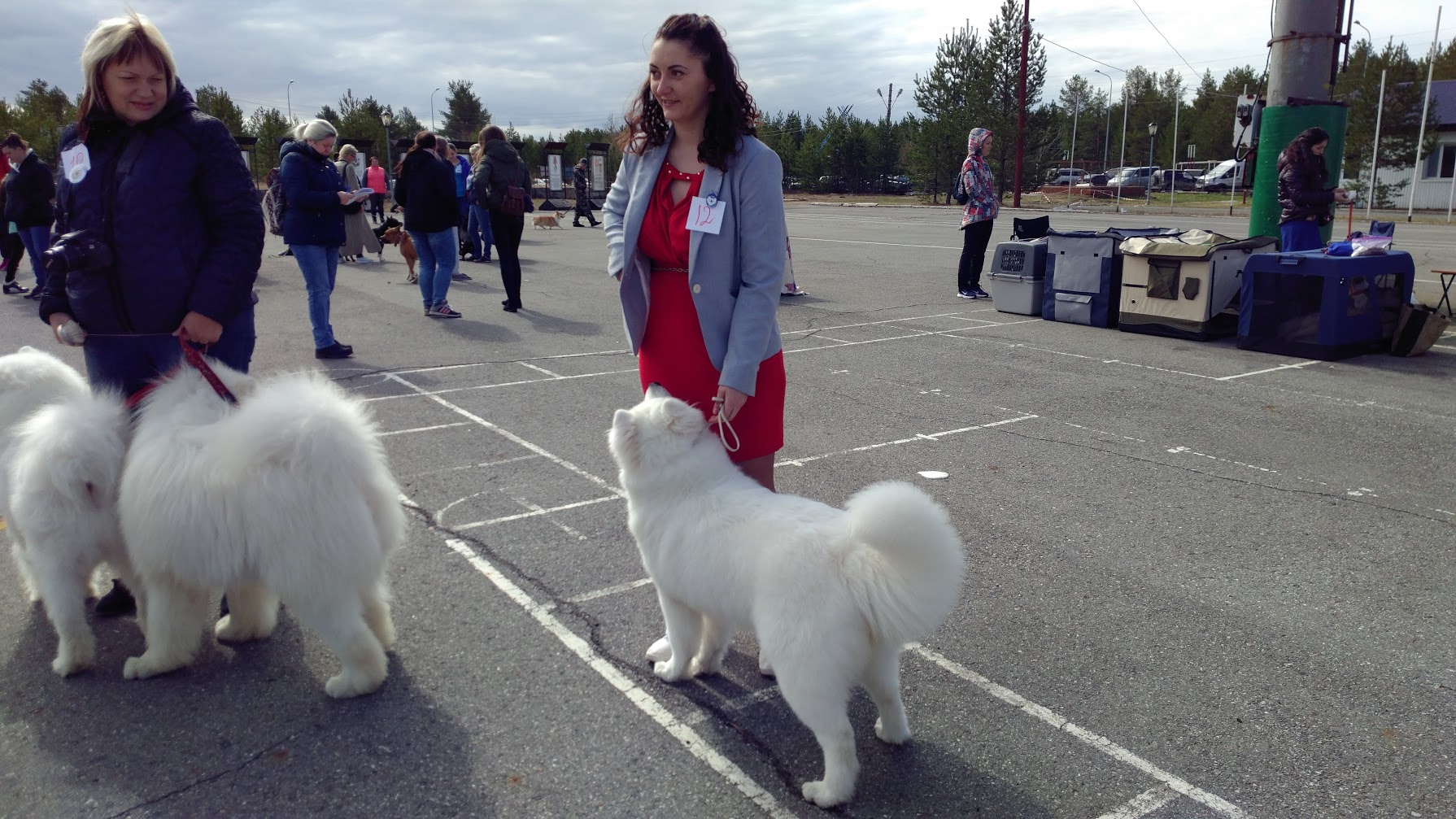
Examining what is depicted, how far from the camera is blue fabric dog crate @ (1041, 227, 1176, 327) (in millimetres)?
10227

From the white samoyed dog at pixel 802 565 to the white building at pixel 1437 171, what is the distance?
145 feet

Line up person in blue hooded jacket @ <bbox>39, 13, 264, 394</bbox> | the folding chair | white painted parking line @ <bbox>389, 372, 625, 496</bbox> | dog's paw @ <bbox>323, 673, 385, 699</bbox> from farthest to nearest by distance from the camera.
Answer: the folding chair
white painted parking line @ <bbox>389, 372, 625, 496</bbox>
person in blue hooded jacket @ <bbox>39, 13, 264, 394</bbox>
dog's paw @ <bbox>323, 673, 385, 699</bbox>

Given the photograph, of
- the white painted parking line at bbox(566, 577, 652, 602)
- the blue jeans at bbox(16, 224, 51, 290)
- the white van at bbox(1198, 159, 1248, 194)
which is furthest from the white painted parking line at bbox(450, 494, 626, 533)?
the white van at bbox(1198, 159, 1248, 194)

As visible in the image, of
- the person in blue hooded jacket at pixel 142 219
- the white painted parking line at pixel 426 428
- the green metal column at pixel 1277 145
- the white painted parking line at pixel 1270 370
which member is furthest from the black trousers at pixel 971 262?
the person in blue hooded jacket at pixel 142 219

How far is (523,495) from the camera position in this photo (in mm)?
5172

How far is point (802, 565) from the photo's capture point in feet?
8.30

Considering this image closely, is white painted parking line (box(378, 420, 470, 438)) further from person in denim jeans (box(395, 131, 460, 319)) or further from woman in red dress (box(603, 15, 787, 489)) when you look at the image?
person in denim jeans (box(395, 131, 460, 319))

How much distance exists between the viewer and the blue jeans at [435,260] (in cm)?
1088

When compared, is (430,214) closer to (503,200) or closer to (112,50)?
(503,200)

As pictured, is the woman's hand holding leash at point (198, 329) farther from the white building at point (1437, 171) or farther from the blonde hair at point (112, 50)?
the white building at point (1437, 171)

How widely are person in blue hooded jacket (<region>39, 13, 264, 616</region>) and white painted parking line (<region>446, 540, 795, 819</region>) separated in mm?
1550

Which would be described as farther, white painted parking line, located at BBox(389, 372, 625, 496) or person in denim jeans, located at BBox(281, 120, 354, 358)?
person in denim jeans, located at BBox(281, 120, 354, 358)

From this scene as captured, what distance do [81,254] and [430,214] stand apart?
7569mm

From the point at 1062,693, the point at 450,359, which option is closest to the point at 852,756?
the point at 1062,693
